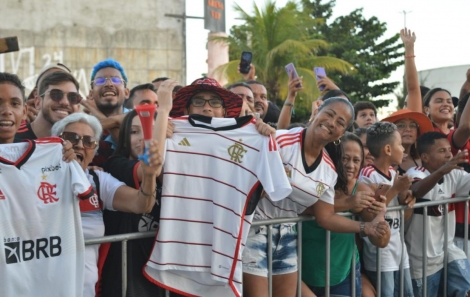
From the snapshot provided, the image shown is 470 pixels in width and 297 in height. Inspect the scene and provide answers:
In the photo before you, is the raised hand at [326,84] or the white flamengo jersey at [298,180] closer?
the white flamengo jersey at [298,180]

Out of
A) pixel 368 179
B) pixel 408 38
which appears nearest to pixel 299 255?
pixel 368 179

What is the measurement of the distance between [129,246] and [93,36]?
16.2 metres

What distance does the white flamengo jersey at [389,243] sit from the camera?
15.6ft

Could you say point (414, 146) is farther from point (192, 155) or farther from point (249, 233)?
point (192, 155)

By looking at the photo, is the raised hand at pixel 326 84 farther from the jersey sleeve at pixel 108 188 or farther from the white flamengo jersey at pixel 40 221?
the white flamengo jersey at pixel 40 221

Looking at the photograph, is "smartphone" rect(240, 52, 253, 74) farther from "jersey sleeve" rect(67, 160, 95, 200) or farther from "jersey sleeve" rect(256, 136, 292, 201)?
"jersey sleeve" rect(67, 160, 95, 200)

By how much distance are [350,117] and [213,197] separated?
3.94 ft

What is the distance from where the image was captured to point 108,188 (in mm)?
3578

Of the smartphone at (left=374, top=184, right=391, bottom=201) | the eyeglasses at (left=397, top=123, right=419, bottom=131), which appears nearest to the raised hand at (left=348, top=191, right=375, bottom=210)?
the smartphone at (left=374, top=184, right=391, bottom=201)

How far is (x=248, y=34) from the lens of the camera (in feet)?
95.9

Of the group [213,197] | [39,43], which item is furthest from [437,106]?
[39,43]

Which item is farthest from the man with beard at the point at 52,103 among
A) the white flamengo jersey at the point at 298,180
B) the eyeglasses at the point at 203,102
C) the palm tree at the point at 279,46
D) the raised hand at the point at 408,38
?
the palm tree at the point at 279,46

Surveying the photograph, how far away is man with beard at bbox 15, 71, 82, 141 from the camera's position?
14.0ft

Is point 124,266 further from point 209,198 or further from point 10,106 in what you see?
point 10,106
